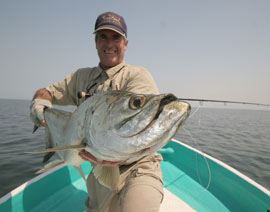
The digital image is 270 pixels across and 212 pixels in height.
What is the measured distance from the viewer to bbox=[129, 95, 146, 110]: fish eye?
1102mm

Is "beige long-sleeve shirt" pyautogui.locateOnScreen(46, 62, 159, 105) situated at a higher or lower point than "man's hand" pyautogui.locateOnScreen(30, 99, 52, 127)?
higher

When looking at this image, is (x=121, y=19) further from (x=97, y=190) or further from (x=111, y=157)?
(x=97, y=190)

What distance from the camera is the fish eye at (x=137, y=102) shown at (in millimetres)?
1102

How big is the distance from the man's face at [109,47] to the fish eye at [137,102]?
1675mm

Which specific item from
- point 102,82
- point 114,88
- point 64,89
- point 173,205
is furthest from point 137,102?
point 173,205

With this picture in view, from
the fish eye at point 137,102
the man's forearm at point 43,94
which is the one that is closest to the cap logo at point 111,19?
the man's forearm at point 43,94


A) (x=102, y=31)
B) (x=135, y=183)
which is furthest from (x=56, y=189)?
(x=102, y=31)

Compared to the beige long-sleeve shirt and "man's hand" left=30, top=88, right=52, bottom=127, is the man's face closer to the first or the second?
the beige long-sleeve shirt

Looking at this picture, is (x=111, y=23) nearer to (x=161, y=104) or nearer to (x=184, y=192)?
(x=161, y=104)

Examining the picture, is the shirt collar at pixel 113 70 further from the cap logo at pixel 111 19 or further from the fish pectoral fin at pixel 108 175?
the fish pectoral fin at pixel 108 175

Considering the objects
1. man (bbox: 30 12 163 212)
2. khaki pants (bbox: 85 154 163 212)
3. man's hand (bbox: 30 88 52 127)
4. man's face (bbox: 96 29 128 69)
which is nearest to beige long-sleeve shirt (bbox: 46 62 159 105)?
man (bbox: 30 12 163 212)

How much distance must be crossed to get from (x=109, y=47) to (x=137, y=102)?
1.77 m

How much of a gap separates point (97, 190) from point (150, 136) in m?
1.68

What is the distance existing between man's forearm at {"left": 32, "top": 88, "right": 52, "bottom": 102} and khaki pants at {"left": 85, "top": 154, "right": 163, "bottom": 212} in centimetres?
146
